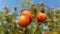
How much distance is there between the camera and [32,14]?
1196 millimetres

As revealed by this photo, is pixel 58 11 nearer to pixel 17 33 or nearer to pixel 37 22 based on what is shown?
pixel 37 22

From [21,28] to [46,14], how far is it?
0.29m

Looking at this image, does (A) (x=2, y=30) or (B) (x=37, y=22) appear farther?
(B) (x=37, y=22)

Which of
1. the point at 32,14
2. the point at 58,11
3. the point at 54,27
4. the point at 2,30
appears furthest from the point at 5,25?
the point at 58,11

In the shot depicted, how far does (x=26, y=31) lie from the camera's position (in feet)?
3.35

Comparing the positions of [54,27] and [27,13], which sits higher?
[27,13]

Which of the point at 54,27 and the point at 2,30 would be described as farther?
the point at 54,27

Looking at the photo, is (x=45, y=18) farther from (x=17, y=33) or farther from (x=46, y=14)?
(x=17, y=33)

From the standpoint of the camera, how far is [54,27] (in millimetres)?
1221

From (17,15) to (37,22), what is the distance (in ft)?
0.57

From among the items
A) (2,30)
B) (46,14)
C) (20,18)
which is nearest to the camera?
(2,30)

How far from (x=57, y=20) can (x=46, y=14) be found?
115mm

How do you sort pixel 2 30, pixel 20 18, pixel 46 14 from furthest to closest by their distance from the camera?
pixel 46 14
pixel 20 18
pixel 2 30

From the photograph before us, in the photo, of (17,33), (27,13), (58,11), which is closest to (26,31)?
(17,33)
